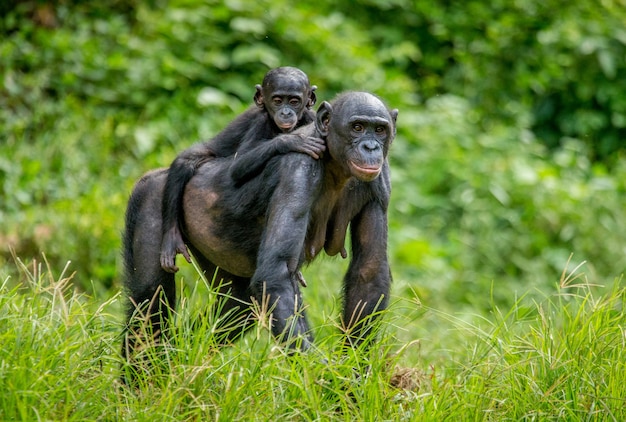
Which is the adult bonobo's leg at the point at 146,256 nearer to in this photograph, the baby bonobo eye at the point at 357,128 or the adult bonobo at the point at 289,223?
the adult bonobo at the point at 289,223

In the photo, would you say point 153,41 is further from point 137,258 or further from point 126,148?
point 137,258

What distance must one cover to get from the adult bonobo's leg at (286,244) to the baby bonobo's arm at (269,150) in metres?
0.07

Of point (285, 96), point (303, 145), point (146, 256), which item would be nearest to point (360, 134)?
point (303, 145)

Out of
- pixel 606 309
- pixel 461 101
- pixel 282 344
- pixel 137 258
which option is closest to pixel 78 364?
pixel 282 344

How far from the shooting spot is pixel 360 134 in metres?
4.92

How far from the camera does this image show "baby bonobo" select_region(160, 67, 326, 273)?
5.32 meters

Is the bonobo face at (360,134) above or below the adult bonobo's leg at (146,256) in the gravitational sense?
above

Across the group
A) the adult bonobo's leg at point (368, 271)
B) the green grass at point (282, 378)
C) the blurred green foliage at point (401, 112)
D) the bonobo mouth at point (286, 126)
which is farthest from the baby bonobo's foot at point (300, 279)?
the blurred green foliage at point (401, 112)

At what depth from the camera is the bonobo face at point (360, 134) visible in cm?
484

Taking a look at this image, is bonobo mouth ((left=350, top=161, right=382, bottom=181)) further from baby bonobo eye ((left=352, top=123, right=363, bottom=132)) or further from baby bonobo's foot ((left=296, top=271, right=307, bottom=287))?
baby bonobo's foot ((left=296, top=271, right=307, bottom=287))

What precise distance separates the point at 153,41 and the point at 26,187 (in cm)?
287

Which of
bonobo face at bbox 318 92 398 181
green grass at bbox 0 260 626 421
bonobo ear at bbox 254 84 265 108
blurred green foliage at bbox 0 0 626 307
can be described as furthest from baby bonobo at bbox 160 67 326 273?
blurred green foliage at bbox 0 0 626 307

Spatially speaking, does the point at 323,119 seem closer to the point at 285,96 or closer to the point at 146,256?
the point at 285,96

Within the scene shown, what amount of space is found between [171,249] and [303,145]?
1.07 m
